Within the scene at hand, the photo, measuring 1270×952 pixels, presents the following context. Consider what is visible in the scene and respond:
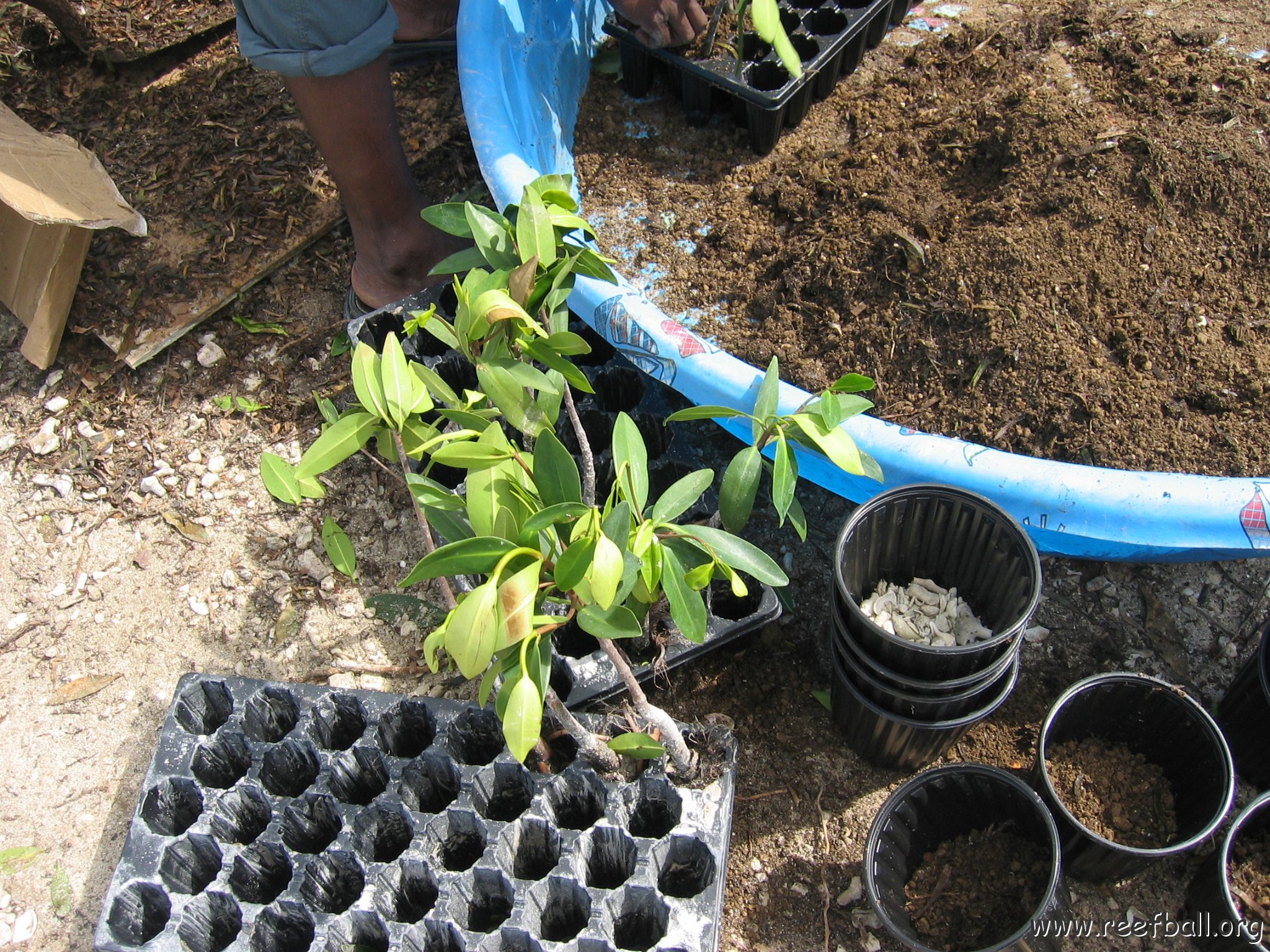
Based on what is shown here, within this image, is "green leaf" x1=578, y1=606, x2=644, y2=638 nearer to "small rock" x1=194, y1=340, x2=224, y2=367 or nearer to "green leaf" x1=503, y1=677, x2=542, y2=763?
"green leaf" x1=503, y1=677, x2=542, y2=763

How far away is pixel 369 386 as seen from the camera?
0.88m

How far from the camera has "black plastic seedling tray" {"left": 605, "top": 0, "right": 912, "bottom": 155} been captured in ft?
5.15

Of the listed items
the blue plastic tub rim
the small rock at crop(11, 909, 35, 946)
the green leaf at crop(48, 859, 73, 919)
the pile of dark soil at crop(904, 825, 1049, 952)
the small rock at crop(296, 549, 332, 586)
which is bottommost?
the small rock at crop(11, 909, 35, 946)

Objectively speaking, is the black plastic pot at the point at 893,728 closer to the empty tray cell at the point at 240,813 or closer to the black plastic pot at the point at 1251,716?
the black plastic pot at the point at 1251,716

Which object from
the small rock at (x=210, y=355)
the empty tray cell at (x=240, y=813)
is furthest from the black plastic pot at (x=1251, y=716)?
the small rock at (x=210, y=355)

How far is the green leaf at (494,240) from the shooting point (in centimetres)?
94

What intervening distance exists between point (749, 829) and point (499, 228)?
0.81 metres

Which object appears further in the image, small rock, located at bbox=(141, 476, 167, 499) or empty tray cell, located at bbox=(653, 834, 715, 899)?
small rock, located at bbox=(141, 476, 167, 499)

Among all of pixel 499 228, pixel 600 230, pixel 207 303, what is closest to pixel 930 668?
pixel 499 228

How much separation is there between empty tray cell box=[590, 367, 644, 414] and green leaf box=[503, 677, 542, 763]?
0.75 metres

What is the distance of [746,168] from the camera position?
162cm

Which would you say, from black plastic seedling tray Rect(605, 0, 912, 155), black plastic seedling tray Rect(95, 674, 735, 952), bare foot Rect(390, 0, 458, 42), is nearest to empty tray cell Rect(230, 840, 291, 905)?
black plastic seedling tray Rect(95, 674, 735, 952)

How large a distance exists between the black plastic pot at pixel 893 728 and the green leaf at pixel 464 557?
21.2 inches

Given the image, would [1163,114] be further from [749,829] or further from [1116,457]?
[749,829]
